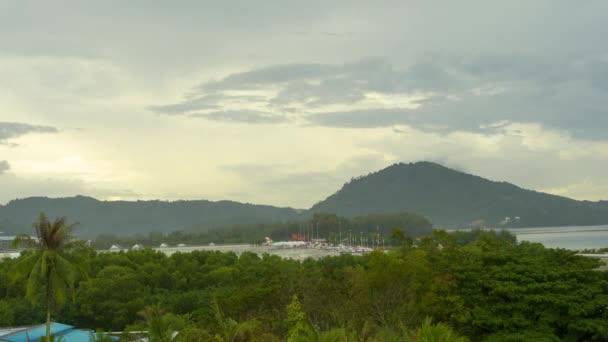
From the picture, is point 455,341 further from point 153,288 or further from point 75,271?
point 153,288

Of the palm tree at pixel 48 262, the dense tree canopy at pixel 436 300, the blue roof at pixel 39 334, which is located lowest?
the blue roof at pixel 39 334

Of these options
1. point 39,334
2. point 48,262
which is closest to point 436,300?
point 48,262

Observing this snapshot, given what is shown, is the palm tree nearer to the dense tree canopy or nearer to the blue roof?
the dense tree canopy

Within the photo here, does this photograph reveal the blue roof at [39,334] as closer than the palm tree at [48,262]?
No

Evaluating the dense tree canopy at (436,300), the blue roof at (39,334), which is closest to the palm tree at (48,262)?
the dense tree canopy at (436,300)

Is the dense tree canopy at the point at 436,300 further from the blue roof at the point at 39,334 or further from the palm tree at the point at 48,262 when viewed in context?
the blue roof at the point at 39,334

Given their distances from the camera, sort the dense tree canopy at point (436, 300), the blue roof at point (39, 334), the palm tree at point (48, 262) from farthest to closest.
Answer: the blue roof at point (39, 334) → the dense tree canopy at point (436, 300) → the palm tree at point (48, 262)

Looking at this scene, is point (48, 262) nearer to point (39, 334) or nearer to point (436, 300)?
point (39, 334)

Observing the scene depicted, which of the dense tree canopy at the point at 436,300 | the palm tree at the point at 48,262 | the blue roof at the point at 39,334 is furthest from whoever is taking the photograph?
the blue roof at the point at 39,334

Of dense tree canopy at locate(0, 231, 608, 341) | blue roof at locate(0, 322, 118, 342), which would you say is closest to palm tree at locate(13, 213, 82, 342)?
dense tree canopy at locate(0, 231, 608, 341)

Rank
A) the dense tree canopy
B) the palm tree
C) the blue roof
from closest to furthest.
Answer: the palm tree → the dense tree canopy → the blue roof

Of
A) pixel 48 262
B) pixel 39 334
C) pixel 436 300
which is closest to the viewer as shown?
pixel 48 262

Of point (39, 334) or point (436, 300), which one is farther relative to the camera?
point (39, 334)

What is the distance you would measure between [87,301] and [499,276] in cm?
3987
